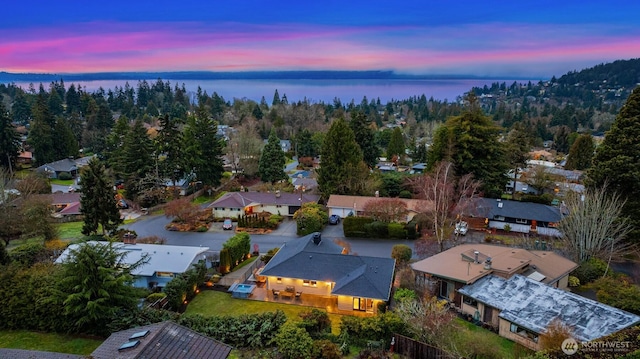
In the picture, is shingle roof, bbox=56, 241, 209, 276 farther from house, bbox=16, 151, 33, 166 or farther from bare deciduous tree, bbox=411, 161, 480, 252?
house, bbox=16, 151, 33, 166

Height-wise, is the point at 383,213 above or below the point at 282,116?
below

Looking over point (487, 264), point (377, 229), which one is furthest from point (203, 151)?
point (487, 264)

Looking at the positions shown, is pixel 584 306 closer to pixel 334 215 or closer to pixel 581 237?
pixel 581 237

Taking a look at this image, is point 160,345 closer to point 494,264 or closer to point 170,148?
point 494,264

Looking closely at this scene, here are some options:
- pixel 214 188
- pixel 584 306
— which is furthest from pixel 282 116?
pixel 584 306

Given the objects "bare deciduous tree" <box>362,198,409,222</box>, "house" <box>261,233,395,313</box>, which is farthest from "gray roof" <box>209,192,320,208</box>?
"house" <box>261,233,395,313</box>

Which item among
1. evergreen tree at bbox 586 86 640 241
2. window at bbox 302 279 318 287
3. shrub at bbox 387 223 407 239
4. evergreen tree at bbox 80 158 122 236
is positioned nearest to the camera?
window at bbox 302 279 318 287

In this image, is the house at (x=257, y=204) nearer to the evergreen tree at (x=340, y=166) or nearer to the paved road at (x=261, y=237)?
the paved road at (x=261, y=237)

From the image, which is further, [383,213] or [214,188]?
[214,188]
